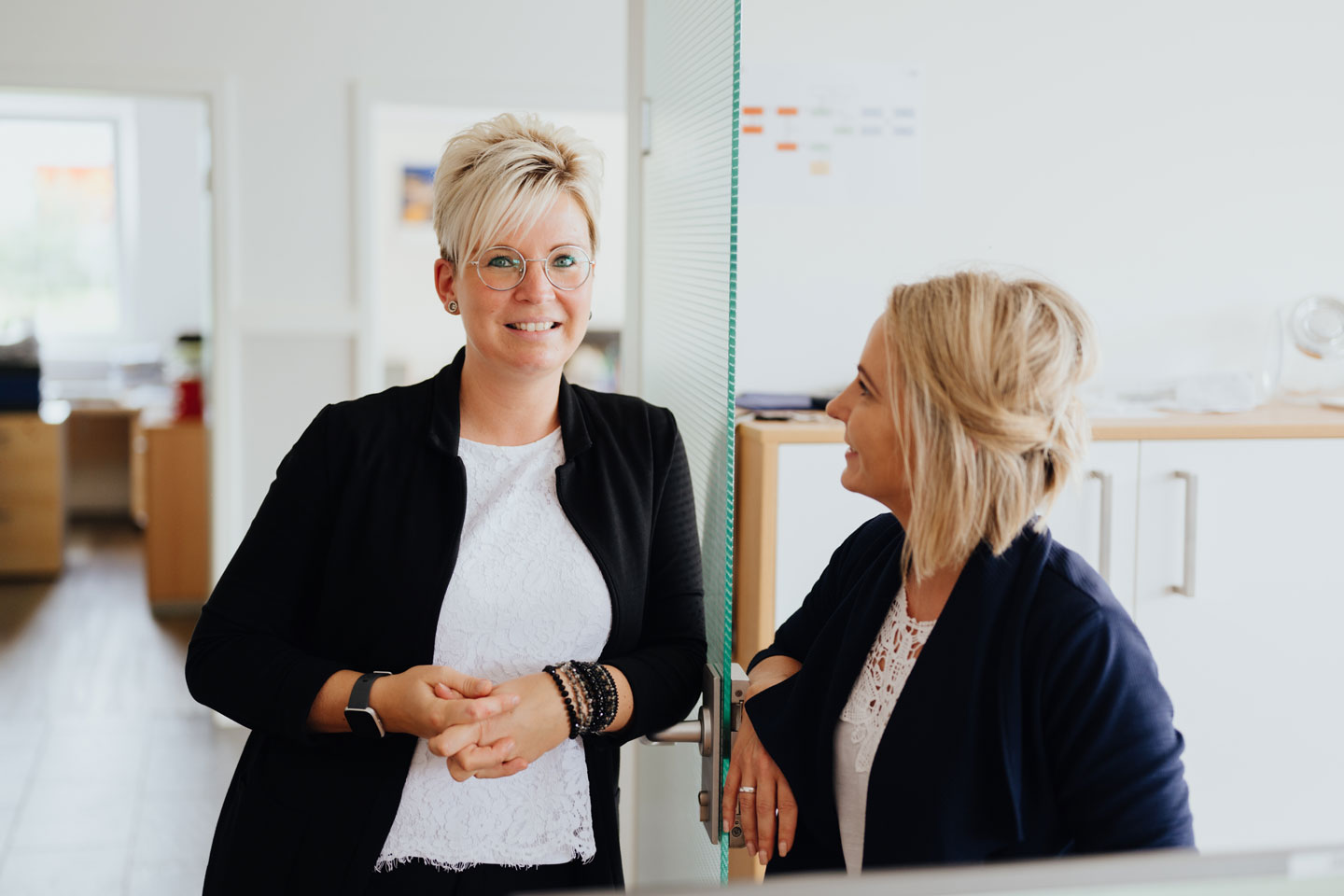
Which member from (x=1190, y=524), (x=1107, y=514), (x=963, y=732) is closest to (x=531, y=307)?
(x=963, y=732)

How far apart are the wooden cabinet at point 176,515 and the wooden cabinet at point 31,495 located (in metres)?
1.02

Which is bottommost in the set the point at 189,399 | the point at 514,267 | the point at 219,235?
the point at 189,399

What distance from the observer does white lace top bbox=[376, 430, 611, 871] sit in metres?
1.37

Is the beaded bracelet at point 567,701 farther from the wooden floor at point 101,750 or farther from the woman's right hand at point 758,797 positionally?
the wooden floor at point 101,750

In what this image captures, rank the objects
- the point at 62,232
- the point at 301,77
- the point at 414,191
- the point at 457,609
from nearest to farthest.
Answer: the point at 457,609, the point at 301,77, the point at 414,191, the point at 62,232

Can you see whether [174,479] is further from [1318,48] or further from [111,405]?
[1318,48]

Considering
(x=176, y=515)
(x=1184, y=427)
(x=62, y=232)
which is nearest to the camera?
(x=1184, y=427)

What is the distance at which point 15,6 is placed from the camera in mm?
3969

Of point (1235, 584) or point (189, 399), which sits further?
point (189, 399)

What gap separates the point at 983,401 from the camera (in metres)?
1.17

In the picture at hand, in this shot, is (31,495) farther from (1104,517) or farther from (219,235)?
(1104,517)

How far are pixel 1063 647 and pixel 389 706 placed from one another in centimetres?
68

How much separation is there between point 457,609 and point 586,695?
173 millimetres

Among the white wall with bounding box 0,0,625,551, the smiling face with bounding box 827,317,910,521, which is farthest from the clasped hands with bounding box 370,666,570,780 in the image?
the white wall with bounding box 0,0,625,551
